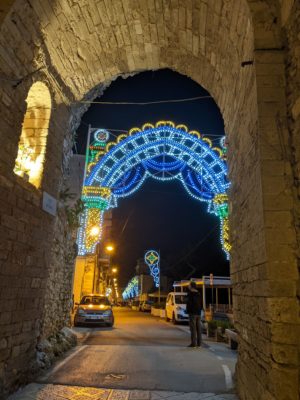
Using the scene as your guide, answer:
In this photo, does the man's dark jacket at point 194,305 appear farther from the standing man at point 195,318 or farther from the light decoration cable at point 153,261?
the light decoration cable at point 153,261

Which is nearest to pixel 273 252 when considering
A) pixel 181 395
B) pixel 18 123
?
pixel 181 395

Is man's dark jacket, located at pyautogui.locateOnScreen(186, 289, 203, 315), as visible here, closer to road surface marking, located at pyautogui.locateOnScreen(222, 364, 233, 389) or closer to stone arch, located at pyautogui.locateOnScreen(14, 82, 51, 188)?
road surface marking, located at pyautogui.locateOnScreen(222, 364, 233, 389)

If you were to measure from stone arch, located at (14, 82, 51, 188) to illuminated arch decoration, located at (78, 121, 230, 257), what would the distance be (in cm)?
1146

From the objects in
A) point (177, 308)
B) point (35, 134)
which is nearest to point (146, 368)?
point (35, 134)

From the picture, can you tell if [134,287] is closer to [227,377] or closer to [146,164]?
[146,164]

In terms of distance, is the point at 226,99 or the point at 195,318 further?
the point at 195,318

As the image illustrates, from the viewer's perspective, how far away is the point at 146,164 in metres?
18.8

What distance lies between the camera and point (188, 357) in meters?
8.03

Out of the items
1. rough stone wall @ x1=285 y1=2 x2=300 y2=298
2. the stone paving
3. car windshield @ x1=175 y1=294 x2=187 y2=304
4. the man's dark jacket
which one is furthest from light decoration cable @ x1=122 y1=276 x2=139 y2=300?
rough stone wall @ x1=285 y1=2 x2=300 y2=298

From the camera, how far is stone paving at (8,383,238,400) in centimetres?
495

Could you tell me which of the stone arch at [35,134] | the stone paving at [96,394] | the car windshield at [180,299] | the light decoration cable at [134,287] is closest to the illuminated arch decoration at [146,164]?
the car windshield at [180,299]

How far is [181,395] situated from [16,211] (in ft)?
12.1

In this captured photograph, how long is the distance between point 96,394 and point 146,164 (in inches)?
570

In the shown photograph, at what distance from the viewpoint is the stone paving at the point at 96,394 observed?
4.95 meters
